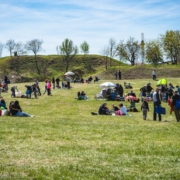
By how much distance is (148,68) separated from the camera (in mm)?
77188

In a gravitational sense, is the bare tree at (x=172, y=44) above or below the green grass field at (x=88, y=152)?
above

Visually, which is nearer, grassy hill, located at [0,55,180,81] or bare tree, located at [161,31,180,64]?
bare tree, located at [161,31,180,64]

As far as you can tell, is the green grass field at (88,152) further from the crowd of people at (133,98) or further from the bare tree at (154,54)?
the bare tree at (154,54)

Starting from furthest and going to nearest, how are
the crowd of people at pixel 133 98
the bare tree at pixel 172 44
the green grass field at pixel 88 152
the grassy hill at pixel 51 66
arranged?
1. the grassy hill at pixel 51 66
2. the bare tree at pixel 172 44
3. the crowd of people at pixel 133 98
4. the green grass field at pixel 88 152

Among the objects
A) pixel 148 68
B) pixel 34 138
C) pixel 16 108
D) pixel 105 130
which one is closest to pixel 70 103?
pixel 16 108

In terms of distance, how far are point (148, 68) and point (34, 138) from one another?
216ft

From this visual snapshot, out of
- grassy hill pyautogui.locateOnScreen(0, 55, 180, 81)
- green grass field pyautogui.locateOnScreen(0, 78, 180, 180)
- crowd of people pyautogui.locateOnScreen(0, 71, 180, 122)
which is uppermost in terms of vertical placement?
grassy hill pyautogui.locateOnScreen(0, 55, 180, 81)

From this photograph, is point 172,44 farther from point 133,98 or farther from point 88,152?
point 88,152

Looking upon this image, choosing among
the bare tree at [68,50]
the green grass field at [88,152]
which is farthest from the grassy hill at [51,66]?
the green grass field at [88,152]

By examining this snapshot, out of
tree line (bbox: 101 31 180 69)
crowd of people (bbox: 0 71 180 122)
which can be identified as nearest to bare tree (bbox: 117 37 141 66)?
tree line (bbox: 101 31 180 69)

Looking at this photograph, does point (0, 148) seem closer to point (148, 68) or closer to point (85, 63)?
point (148, 68)

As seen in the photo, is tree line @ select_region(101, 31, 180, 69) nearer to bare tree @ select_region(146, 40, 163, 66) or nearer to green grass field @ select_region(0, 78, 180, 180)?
bare tree @ select_region(146, 40, 163, 66)

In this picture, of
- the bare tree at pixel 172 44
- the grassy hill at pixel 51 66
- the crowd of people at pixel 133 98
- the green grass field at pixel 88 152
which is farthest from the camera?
the grassy hill at pixel 51 66

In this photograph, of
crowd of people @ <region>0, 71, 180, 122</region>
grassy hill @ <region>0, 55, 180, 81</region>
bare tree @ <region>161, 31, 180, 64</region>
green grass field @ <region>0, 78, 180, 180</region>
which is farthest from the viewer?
grassy hill @ <region>0, 55, 180, 81</region>
